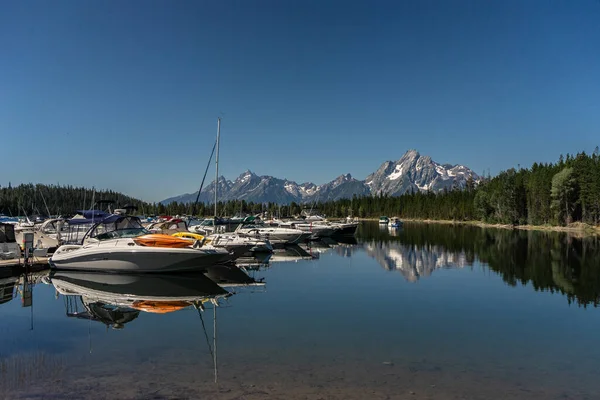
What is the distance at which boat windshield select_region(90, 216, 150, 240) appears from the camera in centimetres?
3020

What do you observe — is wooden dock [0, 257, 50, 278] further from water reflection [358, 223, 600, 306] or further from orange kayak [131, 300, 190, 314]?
water reflection [358, 223, 600, 306]

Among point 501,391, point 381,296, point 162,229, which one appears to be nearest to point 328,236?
point 162,229

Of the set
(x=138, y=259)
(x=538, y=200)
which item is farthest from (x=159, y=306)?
(x=538, y=200)

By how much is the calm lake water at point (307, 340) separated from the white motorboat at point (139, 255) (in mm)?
848

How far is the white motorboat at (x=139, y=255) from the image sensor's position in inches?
1056

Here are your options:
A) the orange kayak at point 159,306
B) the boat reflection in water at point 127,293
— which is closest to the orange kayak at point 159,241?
the boat reflection in water at point 127,293

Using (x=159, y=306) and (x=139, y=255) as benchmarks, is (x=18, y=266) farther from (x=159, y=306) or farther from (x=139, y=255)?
(x=159, y=306)

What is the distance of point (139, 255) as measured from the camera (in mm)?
26734

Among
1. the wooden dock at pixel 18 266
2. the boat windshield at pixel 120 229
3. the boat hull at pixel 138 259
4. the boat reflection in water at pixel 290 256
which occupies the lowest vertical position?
the boat reflection in water at pixel 290 256

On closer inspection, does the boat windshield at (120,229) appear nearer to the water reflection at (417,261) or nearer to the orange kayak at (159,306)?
the orange kayak at (159,306)

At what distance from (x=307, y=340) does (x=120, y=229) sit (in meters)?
20.6

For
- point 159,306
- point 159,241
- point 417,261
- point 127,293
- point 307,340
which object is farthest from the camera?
point 417,261

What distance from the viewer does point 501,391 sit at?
1080cm

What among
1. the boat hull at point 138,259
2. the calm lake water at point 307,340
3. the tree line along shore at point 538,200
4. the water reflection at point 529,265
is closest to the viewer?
the calm lake water at point 307,340
